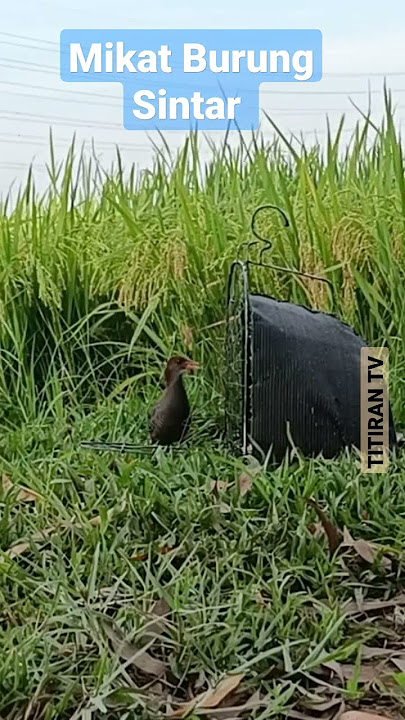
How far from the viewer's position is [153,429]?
1453 mm

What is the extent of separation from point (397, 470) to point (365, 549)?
28cm

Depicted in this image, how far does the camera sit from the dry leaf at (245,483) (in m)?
1.11

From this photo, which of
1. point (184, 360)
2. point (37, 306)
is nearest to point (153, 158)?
point (37, 306)

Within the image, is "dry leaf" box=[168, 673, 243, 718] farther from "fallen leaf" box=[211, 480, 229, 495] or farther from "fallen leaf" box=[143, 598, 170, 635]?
"fallen leaf" box=[211, 480, 229, 495]

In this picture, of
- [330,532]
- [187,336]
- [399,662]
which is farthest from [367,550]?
[187,336]

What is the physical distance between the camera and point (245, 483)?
3.73 feet

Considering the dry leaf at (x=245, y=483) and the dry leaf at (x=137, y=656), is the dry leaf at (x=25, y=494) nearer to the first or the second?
the dry leaf at (x=245, y=483)

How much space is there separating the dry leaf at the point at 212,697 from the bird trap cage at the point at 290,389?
1.81 ft

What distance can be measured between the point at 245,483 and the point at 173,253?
29.3 inches

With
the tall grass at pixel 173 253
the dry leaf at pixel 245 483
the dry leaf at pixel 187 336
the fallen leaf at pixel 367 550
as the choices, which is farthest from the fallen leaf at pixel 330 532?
the dry leaf at pixel 187 336

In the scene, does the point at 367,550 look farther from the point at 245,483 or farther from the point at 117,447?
the point at 117,447

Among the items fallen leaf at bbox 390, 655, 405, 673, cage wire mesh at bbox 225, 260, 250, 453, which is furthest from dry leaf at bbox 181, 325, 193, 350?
fallen leaf at bbox 390, 655, 405, 673

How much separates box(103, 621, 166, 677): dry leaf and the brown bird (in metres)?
Answer: 0.64

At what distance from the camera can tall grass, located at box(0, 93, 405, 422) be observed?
1723mm
